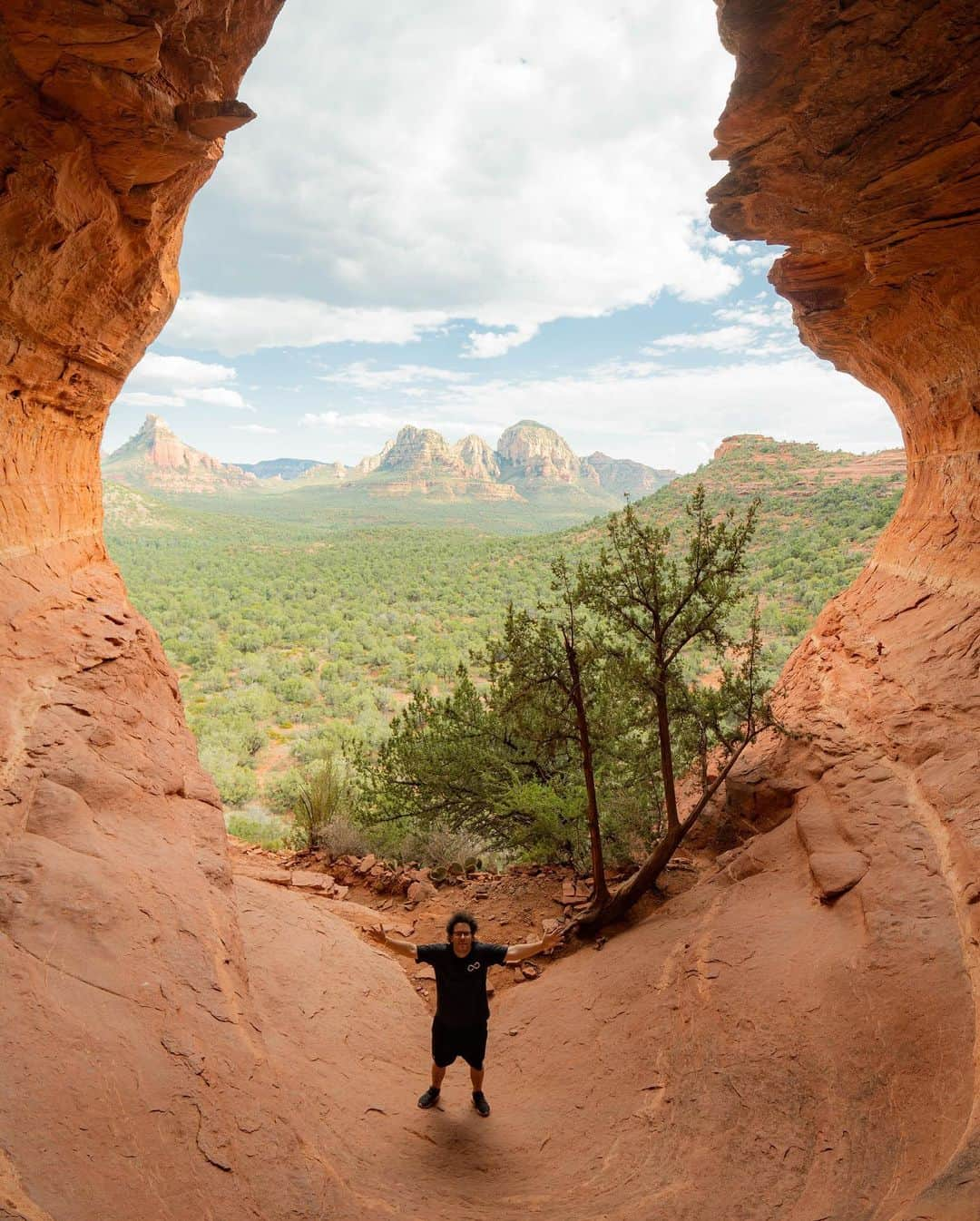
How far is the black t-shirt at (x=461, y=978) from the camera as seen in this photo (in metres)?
5.32

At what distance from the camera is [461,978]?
17.5ft

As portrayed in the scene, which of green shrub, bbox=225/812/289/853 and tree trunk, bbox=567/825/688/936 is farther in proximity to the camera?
green shrub, bbox=225/812/289/853

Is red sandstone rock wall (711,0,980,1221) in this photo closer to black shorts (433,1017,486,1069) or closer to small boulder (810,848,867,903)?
small boulder (810,848,867,903)

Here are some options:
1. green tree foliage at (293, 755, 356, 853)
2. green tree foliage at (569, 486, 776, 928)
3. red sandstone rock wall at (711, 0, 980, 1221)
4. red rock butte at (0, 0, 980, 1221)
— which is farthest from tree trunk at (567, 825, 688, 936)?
green tree foliage at (293, 755, 356, 853)

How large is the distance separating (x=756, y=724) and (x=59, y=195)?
9.99 meters

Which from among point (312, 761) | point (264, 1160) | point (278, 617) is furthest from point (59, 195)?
point (278, 617)

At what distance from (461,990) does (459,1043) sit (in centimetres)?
→ 54

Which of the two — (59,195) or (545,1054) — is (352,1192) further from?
(59,195)

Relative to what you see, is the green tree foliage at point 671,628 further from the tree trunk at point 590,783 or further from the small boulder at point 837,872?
the small boulder at point 837,872

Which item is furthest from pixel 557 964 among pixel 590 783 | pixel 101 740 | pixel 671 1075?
pixel 101 740

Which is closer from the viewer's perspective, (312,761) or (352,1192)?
(352,1192)

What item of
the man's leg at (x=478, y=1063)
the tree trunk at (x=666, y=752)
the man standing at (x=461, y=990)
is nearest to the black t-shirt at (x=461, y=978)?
the man standing at (x=461, y=990)

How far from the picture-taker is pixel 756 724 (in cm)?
931

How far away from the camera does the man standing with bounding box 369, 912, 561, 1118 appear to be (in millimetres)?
5281
